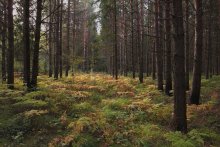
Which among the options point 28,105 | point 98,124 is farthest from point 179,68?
point 28,105

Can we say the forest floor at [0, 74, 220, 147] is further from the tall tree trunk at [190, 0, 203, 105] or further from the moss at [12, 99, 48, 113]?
the tall tree trunk at [190, 0, 203, 105]

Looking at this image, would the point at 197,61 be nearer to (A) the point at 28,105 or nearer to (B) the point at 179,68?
(B) the point at 179,68

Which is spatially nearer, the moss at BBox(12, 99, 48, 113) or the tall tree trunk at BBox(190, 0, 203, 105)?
the moss at BBox(12, 99, 48, 113)

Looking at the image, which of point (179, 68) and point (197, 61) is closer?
point (179, 68)

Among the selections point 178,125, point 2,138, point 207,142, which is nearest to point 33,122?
point 2,138

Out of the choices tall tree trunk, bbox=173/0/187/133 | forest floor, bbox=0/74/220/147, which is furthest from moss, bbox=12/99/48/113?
tall tree trunk, bbox=173/0/187/133

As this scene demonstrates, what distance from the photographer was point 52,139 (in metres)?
8.75

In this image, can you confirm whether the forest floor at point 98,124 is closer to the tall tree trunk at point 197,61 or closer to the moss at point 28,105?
the moss at point 28,105

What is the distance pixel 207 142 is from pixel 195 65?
4967mm

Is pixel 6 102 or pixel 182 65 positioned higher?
pixel 182 65

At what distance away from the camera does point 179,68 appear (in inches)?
346

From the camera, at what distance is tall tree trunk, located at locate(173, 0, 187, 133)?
876 cm

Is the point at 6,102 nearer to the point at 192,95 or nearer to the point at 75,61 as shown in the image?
the point at 192,95

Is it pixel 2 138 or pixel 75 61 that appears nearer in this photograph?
pixel 2 138
